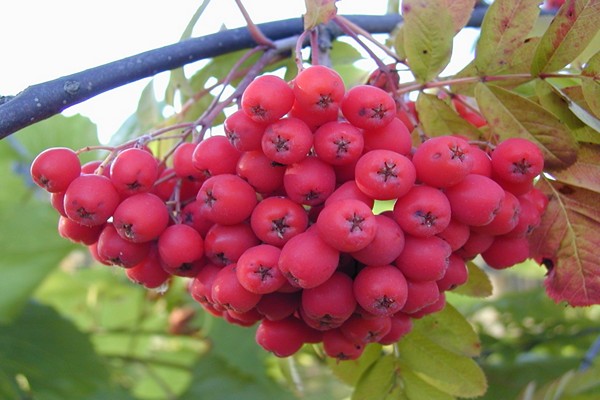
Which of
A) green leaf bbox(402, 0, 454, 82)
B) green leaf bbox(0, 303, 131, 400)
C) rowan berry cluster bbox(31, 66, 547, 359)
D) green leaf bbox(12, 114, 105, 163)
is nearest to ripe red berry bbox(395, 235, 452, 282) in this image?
rowan berry cluster bbox(31, 66, 547, 359)

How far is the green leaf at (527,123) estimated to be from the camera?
4.10ft

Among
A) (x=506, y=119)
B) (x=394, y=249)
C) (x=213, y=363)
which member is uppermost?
(x=506, y=119)

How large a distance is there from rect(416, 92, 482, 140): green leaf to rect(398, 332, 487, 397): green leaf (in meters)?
0.47

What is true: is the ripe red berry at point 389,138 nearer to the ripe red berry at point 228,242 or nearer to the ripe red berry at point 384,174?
the ripe red berry at point 384,174

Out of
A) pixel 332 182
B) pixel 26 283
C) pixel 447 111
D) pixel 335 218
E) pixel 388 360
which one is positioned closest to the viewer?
pixel 335 218

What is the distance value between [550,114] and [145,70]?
77cm

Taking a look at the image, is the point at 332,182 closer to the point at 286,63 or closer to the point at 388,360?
the point at 388,360

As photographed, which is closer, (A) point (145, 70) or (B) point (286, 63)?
(A) point (145, 70)

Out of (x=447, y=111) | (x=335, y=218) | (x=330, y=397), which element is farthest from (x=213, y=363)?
→ (x=335, y=218)

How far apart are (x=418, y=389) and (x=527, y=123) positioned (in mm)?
632

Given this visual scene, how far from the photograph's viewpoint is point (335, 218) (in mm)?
1011

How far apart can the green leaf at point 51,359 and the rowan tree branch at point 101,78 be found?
1182 mm

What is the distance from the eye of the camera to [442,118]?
4.68 ft

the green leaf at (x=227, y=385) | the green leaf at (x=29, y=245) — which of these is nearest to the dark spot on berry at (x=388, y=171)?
the green leaf at (x=227, y=385)
